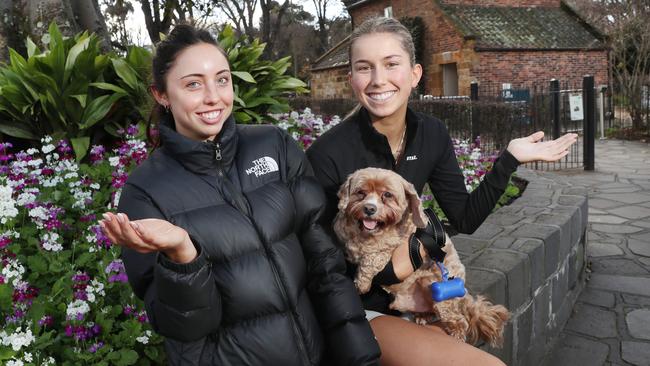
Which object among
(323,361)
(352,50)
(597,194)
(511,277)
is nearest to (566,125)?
(597,194)

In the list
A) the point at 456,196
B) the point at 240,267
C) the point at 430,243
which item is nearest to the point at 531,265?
the point at 456,196

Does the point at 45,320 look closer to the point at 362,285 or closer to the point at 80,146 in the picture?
the point at 362,285

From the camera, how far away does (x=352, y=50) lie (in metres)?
2.62

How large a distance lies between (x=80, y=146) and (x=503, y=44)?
20.8m

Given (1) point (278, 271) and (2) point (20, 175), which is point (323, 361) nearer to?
(1) point (278, 271)

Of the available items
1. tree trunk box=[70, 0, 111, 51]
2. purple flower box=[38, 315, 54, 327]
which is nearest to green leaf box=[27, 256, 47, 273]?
purple flower box=[38, 315, 54, 327]

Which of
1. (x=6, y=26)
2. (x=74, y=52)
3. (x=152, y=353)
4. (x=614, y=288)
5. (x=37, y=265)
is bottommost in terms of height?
(x=614, y=288)

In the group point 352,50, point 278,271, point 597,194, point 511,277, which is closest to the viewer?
point 278,271

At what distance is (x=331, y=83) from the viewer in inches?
1112

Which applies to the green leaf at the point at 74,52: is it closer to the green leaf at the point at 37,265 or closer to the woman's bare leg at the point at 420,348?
the green leaf at the point at 37,265

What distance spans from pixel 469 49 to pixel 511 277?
20588 millimetres

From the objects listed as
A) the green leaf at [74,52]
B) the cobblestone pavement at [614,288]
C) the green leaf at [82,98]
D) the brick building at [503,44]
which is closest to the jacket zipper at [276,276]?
the cobblestone pavement at [614,288]

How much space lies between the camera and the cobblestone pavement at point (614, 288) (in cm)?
374

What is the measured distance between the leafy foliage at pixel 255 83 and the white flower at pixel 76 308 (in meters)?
2.96
